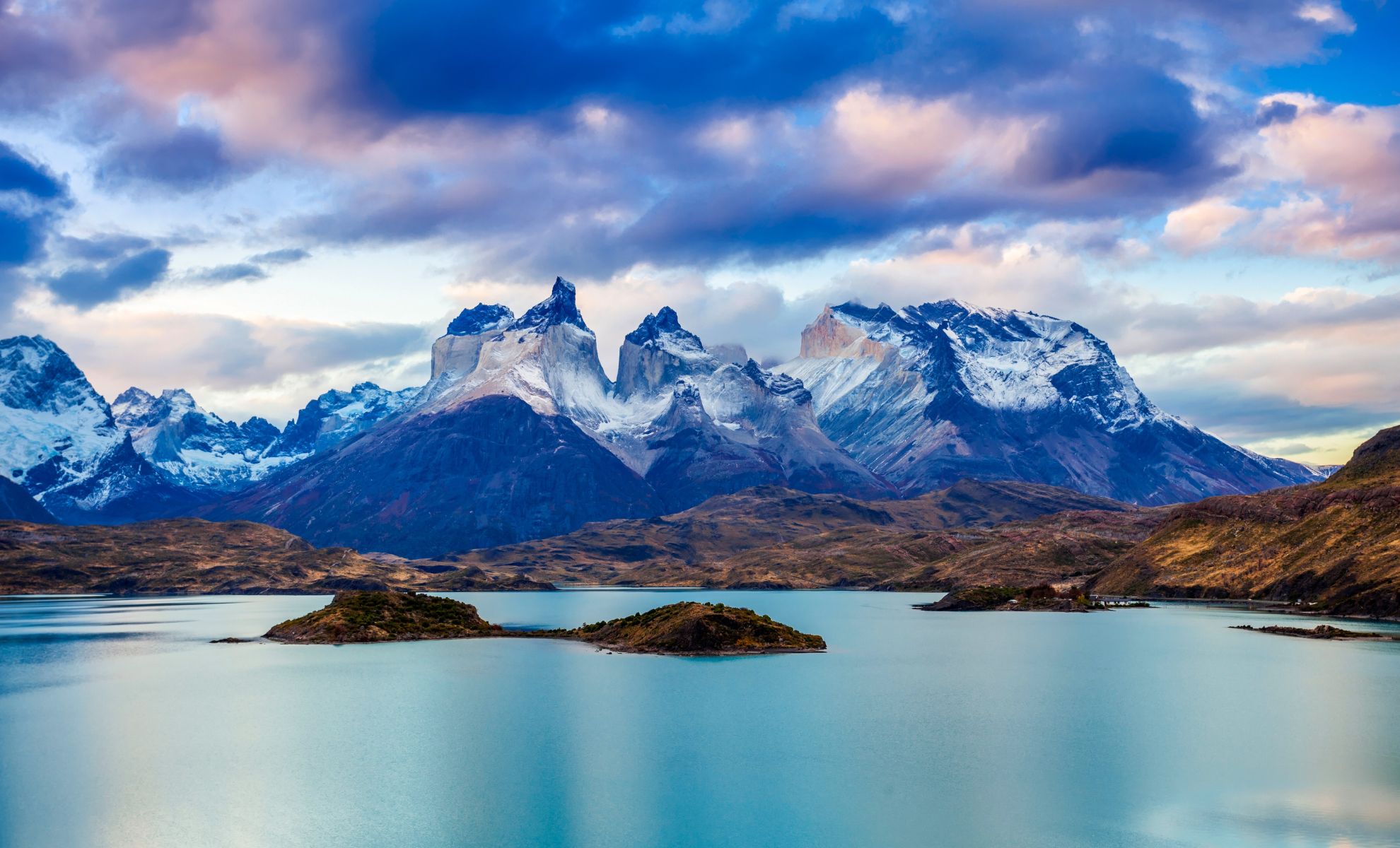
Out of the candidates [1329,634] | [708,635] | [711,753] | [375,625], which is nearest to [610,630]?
[708,635]

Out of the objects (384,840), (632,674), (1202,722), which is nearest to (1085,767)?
(1202,722)

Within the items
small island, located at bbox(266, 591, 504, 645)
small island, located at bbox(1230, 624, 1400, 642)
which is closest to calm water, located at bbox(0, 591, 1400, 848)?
small island, located at bbox(1230, 624, 1400, 642)

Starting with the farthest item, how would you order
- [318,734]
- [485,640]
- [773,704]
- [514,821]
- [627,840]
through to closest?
[485,640] < [773,704] < [318,734] < [514,821] < [627,840]

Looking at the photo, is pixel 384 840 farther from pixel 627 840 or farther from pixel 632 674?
pixel 632 674

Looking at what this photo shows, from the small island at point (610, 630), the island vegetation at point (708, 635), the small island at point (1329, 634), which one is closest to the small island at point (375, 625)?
the small island at point (610, 630)

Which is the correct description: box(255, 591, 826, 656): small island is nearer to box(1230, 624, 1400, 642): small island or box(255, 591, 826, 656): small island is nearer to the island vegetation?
the island vegetation

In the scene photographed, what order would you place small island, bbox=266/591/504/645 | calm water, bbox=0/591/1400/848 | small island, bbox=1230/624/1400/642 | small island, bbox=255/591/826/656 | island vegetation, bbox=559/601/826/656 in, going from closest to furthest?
1. calm water, bbox=0/591/1400/848
2. island vegetation, bbox=559/601/826/656
3. small island, bbox=255/591/826/656
4. small island, bbox=1230/624/1400/642
5. small island, bbox=266/591/504/645

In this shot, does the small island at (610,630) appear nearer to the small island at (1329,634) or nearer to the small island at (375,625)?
the small island at (375,625)
